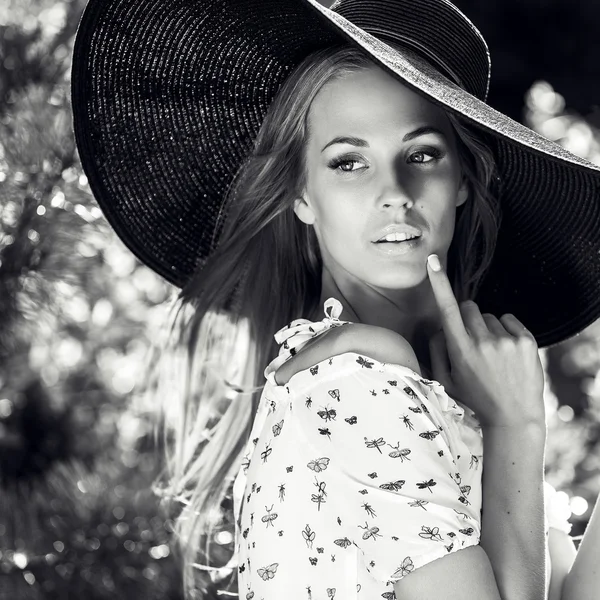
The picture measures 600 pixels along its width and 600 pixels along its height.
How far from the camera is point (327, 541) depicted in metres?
1.21

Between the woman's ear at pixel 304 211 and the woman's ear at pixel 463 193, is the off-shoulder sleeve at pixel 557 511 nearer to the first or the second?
the woman's ear at pixel 463 193

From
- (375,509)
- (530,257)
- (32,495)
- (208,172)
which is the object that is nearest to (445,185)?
(530,257)

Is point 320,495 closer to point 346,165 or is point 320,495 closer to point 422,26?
point 346,165

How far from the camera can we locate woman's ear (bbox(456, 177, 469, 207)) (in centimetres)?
167

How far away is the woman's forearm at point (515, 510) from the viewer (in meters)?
1.29

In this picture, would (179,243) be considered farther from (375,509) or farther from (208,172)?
(375,509)

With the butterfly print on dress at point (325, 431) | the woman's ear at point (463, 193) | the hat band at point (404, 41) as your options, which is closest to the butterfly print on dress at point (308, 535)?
the butterfly print on dress at point (325, 431)

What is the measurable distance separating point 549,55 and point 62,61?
1.16 m

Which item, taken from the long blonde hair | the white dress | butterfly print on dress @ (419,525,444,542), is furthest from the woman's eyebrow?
butterfly print on dress @ (419,525,444,542)

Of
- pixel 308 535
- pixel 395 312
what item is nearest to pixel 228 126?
pixel 395 312

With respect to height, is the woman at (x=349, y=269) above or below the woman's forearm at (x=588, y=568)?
above

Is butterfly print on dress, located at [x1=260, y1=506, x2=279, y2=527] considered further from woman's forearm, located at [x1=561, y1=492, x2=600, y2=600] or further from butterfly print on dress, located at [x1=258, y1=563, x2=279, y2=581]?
woman's forearm, located at [x1=561, y1=492, x2=600, y2=600]

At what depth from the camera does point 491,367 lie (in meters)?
1.50

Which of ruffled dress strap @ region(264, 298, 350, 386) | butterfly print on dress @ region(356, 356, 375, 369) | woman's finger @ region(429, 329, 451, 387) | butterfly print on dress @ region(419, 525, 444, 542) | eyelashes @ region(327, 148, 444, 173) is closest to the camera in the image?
butterfly print on dress @ region(419, 525, 444, 542)
